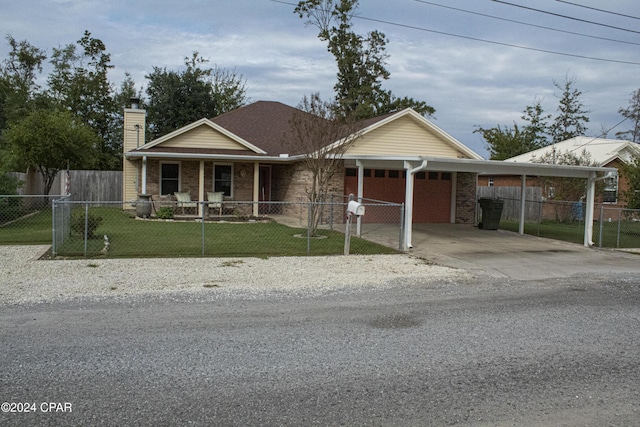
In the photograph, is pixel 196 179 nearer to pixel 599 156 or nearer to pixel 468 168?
pixel 468 168

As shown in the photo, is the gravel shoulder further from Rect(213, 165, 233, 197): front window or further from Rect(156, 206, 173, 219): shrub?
Rect(213, 165, 233, 197): front window

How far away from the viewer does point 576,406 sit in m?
4.32

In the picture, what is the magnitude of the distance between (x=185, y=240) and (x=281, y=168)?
33.9 ft

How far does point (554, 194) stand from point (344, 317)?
24.6 m

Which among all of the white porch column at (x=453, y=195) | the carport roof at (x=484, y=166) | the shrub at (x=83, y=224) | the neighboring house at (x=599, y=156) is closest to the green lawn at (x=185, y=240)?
the shrub at (x=83, y=224)

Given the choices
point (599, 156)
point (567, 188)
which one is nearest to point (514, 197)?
point (567, 188)

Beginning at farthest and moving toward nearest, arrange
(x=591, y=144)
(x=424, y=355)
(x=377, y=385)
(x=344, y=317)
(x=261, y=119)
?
(x=591, y=144) → (x=261, y=119) → (x=344, y=317) → (x=424, y=355) → (x=377, y=385)

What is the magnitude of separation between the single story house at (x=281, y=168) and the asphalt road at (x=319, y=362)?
12.6 metres

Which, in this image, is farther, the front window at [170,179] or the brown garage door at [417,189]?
the front window at [170,179]

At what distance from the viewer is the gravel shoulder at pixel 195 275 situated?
8.34 meters

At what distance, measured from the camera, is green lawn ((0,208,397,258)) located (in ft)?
39.9

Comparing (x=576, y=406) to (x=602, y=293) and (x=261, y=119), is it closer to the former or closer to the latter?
(x=602, y=293)

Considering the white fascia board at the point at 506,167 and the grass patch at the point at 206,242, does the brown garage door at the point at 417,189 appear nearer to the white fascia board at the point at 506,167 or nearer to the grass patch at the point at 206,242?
the grass patch at the point at 206,242

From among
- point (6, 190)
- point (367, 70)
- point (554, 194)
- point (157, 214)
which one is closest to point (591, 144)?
point (554, 194)
